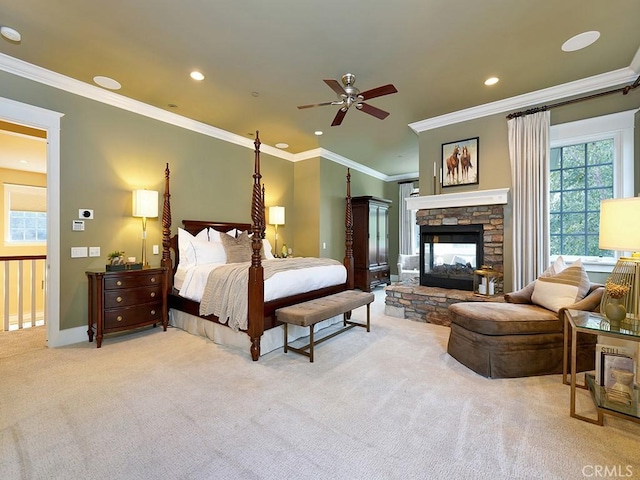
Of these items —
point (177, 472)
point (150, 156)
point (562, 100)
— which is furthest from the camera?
point (150, 156)

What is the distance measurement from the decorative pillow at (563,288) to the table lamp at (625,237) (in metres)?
0.32

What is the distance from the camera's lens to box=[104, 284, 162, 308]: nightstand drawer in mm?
3266

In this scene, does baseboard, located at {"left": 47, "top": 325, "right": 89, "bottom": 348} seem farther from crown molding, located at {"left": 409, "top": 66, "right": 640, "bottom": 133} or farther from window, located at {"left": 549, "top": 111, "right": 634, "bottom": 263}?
window, located at {"left": 549, "top": 111, "right": 634, "bottom": 263}

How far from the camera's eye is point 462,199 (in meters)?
4.22

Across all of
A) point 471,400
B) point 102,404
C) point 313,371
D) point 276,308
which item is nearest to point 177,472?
point 102,404

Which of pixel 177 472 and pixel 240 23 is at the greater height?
pixel 240 23

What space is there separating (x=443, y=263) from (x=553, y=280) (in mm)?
1787

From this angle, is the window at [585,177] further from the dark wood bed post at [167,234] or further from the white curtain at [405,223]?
the dark wood bed post at [167,234]

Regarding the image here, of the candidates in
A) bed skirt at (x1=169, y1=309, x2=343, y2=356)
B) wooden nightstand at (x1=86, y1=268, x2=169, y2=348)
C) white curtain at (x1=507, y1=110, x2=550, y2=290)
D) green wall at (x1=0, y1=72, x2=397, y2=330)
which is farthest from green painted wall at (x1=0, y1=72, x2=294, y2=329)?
white curtain at (x1=507, y1=110, x2=550, y2=290)

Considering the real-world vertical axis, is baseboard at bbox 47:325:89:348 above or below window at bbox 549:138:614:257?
below

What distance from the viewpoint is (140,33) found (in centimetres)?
258

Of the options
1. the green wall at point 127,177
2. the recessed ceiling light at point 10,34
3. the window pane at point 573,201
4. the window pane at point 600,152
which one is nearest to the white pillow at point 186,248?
the green wall at point 127,177

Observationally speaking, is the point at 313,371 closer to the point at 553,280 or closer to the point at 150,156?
the point at 553,280

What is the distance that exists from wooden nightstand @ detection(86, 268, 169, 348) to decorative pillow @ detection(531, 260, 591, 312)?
14.4ft
